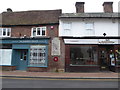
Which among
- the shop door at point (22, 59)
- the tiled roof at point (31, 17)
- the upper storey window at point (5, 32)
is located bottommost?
the shop door at point (22, 59)

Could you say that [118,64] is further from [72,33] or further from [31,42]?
[31,42]

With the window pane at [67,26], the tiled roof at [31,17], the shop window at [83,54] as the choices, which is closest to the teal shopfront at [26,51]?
the tiled roof at [31,17]

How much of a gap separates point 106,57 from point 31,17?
10238 mm

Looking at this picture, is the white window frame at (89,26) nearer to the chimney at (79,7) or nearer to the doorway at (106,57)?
the doorway at (106,57)

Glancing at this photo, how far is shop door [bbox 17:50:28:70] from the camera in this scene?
53.8 feet

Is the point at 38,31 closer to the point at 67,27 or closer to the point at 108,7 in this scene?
the point at 67,27

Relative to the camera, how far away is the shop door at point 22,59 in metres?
16.4

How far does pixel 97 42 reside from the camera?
15242 mm

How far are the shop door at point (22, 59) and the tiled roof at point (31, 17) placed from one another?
346 centimetres

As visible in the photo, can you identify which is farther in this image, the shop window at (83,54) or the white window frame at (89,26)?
the white window frame at (89,26)

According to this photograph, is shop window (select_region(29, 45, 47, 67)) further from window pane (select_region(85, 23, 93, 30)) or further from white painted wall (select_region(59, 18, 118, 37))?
window pane (select_region(85, 23, 93, 30))

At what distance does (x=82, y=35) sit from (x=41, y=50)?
4861 mm

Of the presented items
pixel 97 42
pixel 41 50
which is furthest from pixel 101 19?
pixel 41 50

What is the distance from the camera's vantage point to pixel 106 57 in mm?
15875
